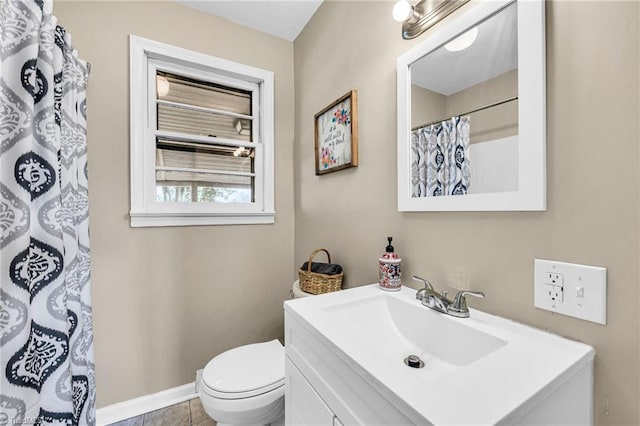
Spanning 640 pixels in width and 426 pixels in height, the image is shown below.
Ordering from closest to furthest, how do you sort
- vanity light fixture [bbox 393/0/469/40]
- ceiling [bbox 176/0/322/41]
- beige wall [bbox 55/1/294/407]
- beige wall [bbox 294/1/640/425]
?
beige wall [bbox 294/1/640/425] → vanity light fixture [bbox 393/0/469/40] → beige wall [bbox 55/1/294/407] → ceiling [bbox 176/0/322/41]

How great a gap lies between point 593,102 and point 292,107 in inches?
66.9

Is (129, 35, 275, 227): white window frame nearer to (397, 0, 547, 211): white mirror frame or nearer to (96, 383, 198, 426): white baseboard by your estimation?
(96, 383, 198, 426): white baseboard

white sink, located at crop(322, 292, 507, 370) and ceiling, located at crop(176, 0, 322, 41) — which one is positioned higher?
ceiling, located at crop(176, 0, 322, 41)

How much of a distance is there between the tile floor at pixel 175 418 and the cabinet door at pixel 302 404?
0.89 metres

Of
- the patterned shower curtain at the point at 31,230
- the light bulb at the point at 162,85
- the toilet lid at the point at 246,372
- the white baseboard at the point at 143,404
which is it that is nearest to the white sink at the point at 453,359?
the toilet lid at the point at 246,372

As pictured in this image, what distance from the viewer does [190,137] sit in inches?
68.7

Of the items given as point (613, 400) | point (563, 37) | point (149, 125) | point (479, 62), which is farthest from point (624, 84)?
point (149, 125)

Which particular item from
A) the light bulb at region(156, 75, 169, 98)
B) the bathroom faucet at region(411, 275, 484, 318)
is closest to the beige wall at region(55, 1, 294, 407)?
the light bulb at region(156, 75, 169, 98)

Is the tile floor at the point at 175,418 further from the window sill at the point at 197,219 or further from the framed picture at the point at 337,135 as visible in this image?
the framed picture at the point at 337,135

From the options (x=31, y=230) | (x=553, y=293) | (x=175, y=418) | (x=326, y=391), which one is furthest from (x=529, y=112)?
(x=175, y=418)

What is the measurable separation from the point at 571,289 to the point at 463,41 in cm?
79

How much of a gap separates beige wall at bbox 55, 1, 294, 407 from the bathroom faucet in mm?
1239

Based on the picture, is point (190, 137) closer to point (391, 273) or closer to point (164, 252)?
point (164, 252)

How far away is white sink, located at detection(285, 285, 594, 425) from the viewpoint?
0.48 meters
